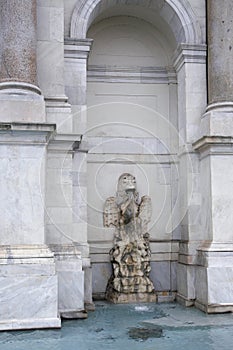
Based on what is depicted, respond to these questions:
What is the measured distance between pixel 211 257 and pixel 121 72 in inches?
199

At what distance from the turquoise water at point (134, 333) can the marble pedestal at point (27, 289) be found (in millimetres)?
229

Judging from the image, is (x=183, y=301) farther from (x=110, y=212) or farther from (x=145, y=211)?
(x=110, y=212)

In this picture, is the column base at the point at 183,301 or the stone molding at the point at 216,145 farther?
the column base at the point at 183,301

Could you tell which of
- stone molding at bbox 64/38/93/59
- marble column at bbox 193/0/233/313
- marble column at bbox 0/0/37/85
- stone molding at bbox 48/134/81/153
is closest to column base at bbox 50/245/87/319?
stone molding at bbox 48/134/81/153

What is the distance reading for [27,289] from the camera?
9.66 metres

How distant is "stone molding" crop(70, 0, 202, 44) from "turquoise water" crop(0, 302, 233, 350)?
228 inches

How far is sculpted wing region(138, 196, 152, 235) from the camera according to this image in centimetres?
1342

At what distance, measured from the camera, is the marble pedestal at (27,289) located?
9.58m

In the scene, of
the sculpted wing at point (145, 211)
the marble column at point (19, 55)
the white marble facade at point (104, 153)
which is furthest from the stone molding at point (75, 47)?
the sculpted wing at point (145, 211)

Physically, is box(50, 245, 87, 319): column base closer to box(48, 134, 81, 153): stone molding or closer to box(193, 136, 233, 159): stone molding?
box(48, 134, 81, 153): stone molding

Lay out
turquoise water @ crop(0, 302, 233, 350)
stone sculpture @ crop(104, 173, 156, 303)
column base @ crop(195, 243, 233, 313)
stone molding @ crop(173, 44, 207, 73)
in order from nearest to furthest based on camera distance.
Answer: turquoise water @ crop(0, 302, 233, 350) → column base @ crop(195, 243, 233, 313) → stone sculpture @ crop(104, 173, 156, 303) → stone molding @ crop(173, 44, 207, 73)

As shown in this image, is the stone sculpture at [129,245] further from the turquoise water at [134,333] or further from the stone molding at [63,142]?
the stone molding at [63,142]

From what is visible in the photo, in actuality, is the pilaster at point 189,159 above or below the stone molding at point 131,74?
below

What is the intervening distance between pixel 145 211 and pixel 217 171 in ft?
8.21
